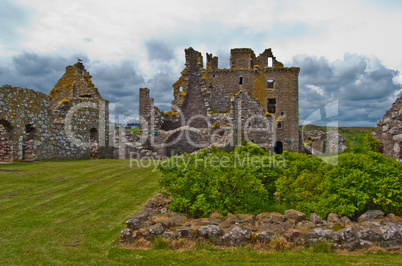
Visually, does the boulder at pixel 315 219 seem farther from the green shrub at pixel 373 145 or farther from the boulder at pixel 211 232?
the green shrub at pixel 373 145

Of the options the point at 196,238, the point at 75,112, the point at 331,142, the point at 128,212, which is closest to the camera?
the point at 196,238

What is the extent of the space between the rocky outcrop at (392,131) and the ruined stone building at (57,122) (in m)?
16.1

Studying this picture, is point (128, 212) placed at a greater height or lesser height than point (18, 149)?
lesser

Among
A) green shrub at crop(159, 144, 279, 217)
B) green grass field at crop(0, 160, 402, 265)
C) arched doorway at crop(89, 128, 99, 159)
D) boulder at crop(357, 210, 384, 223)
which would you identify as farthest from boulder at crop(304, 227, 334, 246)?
arched doorway at crop(89, 128, 99, 159)

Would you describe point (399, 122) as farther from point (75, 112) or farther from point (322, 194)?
point (75, 112)

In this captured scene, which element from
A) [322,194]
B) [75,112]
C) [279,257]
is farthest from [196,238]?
[75,112]

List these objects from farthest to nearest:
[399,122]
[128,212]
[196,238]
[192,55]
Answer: [192,55] < [399,122] < [128,212] < [196,238]

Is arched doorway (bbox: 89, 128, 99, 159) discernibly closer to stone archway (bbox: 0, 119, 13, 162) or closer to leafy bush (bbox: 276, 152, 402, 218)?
stone archway (bbox: 0, 119, 13, 162)

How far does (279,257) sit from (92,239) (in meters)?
3.58

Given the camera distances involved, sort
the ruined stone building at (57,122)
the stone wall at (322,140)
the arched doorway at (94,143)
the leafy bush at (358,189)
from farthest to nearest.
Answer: the stone wall at (322,140)
the arched doorway at (94,143)
the ruined stone building at (57,122)
the leafy bush at (358,189)

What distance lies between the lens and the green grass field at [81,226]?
503 cm

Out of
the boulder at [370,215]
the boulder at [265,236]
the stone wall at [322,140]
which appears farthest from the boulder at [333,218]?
the stone wall at [322,140]

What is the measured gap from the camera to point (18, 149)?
14.8 metres

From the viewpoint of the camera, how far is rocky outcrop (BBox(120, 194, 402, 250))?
5.44 meters
